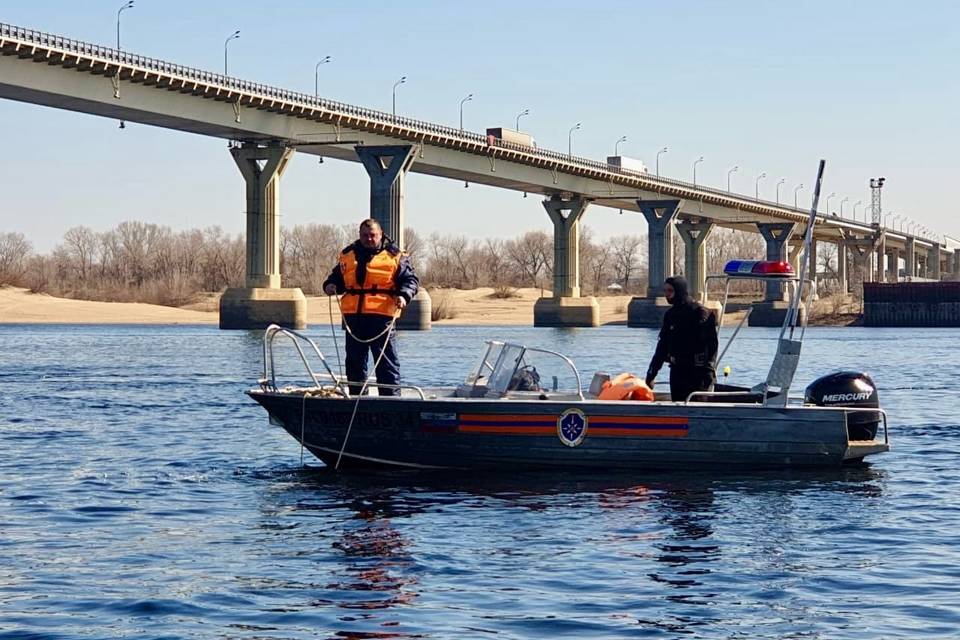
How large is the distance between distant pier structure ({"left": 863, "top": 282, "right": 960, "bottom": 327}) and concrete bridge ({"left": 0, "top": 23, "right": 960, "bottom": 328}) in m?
7.33

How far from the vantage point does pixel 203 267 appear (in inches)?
7087

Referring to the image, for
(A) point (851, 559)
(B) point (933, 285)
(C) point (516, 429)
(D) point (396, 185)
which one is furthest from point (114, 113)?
(B) point (933, 285)

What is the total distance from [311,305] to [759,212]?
142ft

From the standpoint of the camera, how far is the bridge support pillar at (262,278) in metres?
81.1

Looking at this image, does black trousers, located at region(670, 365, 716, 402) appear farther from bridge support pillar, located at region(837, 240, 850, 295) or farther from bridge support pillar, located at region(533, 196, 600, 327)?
bridge support pillar, located at region(837, 240, 850, 295)

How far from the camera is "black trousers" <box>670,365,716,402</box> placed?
52.7 ft

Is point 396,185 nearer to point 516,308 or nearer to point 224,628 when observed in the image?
point 516,308

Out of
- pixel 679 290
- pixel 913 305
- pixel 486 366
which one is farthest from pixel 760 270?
pixel 913 305

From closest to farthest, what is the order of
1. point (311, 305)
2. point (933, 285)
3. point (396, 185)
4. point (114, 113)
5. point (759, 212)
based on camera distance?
point (114, 113), point (396, 185), point (933, 285), point (759, 212), point (311, 305)

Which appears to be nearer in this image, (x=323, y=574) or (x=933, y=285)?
(x=323, y=574)

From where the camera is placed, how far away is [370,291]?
52.2 ft

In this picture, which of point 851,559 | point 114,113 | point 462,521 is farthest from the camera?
point 114,113

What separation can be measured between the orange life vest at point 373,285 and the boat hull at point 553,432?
102cm

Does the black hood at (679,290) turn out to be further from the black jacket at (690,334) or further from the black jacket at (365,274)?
the black jacket at (365,274)
